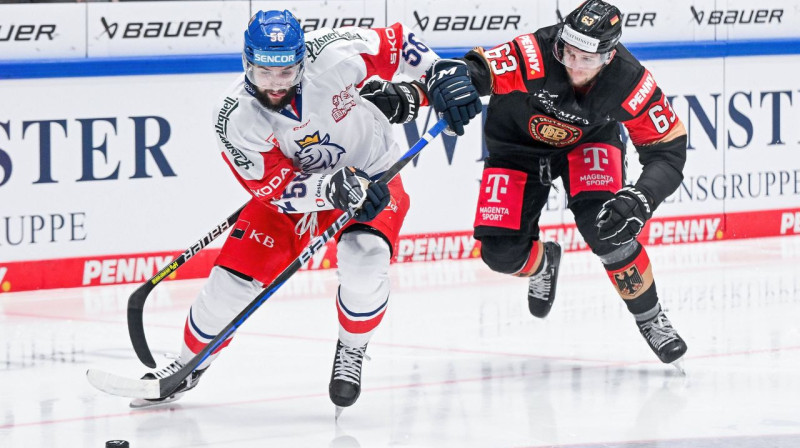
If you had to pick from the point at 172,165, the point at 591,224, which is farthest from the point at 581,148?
the point at 172,165

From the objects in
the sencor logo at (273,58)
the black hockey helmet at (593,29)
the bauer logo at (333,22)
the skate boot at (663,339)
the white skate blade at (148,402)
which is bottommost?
the white skate blade at (148,402)

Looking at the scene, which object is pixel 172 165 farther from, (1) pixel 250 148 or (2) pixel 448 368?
(1) pixel 250 148

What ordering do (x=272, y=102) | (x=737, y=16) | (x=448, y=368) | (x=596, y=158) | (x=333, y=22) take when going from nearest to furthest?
1. (x=272, y=102)
2. (x=596, y=158)
3. (x=448, y=368)
4. (x=333, y=22)
5. (x=737, y=16)

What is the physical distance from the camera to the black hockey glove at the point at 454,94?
14.0 ft

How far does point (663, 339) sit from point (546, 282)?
69cm

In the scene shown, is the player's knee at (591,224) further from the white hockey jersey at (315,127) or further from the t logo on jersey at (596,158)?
the white hockey jersey at (315,127)

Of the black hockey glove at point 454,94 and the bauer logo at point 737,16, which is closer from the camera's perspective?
the black hockey glove at point 454,94

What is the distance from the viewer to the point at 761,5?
8078 millimetres

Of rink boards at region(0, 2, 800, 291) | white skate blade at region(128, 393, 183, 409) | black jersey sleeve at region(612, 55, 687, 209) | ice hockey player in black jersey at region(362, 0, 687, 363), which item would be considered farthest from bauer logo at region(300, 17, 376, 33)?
white skate blade at region(128, 393, 183, 409)

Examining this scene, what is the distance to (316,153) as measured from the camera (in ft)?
14.0

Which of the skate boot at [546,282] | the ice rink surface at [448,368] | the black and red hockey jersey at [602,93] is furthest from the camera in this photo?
the skate boot at [546,282]

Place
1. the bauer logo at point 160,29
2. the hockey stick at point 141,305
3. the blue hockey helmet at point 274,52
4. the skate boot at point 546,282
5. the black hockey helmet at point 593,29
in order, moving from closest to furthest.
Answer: the blue hockey helmet at point 274,52
the black hockey helmet at point 593,29
the hockey stick at point 141,305
the skate boot at point 546,282
the bauer logo at point 160,29

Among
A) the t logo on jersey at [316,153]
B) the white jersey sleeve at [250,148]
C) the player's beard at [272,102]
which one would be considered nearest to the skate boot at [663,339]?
the t logo on jersey at [316,153]

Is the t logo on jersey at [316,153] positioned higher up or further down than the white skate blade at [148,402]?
higher up
